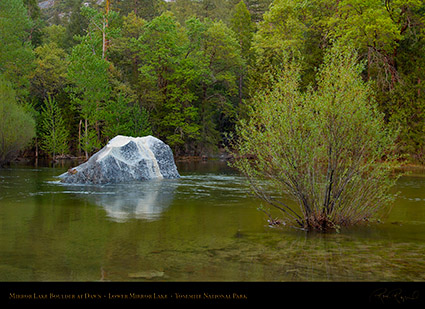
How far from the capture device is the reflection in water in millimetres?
13099

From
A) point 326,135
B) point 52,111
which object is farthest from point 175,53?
point 326,135

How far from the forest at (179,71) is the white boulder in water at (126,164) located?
1069cm

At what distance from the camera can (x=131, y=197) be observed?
16828mm

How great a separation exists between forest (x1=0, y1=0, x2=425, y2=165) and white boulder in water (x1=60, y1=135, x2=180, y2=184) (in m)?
10.7

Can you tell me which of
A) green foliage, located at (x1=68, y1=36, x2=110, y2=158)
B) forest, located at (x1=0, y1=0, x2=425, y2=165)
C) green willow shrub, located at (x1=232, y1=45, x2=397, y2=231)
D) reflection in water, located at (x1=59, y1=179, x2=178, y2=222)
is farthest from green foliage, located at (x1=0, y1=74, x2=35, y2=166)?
green willow shrub, located at (x1=232, y1=45, x2=397, y2=231)

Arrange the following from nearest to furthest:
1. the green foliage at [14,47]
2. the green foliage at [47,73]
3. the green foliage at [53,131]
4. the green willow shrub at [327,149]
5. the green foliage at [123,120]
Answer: the green willow shrub at [327,149], the green foliage at [14,47], the green foliage at [53,131], the green foliage at [123,120], the green foliage at [47,73]

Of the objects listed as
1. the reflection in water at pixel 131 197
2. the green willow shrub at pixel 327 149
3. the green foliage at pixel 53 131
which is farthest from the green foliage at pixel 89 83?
the green willow shrub at pixel 327 149

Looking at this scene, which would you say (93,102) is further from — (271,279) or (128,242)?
(271,279)

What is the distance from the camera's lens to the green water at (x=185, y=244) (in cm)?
698

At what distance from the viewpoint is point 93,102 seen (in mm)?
43469

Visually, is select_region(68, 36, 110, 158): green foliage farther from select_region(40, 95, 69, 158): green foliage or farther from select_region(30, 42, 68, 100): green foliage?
select_region(30, 42, 68, 100): green foliage

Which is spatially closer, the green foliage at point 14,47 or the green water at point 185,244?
the green water at point 185,244

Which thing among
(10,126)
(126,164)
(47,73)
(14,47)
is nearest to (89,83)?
(14,47)

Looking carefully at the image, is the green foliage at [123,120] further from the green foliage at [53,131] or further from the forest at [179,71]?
the green foliage at [53,131]
